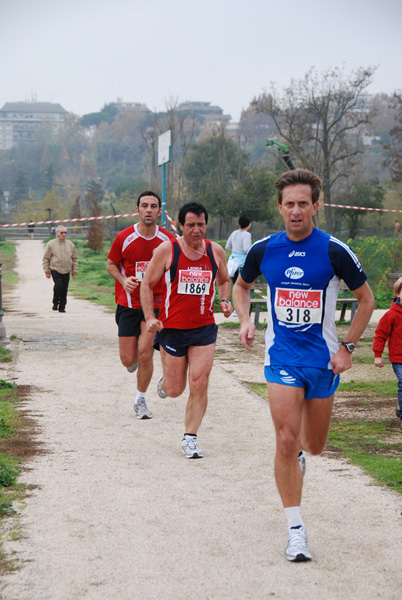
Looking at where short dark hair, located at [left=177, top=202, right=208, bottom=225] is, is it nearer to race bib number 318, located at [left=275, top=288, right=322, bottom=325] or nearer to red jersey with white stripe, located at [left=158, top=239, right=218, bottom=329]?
red jersey with white stripe, located at [left=158, top=239, right=218, bottom=329]

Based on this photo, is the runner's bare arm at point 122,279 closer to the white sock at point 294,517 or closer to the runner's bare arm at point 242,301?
the runner's bare arm at point 242,301

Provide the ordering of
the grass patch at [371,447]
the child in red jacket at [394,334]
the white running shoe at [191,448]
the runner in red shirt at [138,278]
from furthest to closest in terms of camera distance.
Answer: the runner in red shirt at [138,278] → the child in red jacket at [394,334] → the white running shoe at [191,448] → the grass patch at [371,447]

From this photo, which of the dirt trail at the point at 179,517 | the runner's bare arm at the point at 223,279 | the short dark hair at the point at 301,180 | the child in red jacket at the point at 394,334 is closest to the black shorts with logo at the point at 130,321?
the dirt trail at the point at 179,517

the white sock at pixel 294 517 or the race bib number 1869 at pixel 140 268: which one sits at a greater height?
the race bib number 1869 at pixel 140 268

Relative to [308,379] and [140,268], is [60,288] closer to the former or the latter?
[140,268]

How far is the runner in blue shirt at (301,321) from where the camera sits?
4461 mm

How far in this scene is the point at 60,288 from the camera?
17109 millimetres

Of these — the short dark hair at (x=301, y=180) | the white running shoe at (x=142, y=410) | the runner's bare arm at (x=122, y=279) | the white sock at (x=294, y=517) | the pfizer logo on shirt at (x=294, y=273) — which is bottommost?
the white running shoe at (x=142, y=410)

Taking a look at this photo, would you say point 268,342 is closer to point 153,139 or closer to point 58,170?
point 153,139

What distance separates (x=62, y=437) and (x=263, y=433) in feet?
5.95

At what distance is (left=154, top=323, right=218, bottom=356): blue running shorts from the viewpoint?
22.2ft

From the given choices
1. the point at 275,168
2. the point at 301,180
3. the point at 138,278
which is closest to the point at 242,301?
the point at 301,180

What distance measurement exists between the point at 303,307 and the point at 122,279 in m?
3.81

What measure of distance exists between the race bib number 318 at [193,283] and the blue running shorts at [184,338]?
0.31 m
